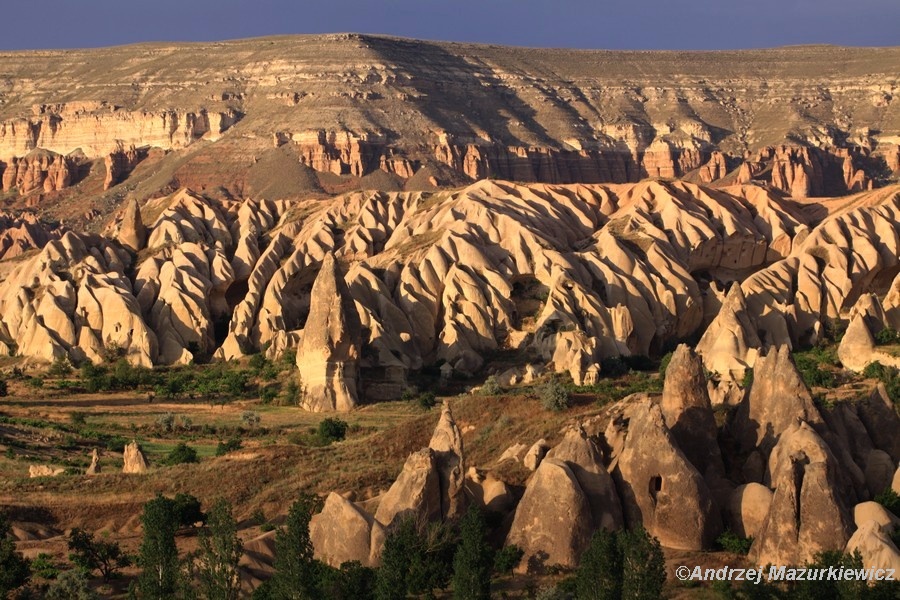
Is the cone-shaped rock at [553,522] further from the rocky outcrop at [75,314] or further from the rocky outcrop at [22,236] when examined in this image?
the rocky outcrop at [22,236]

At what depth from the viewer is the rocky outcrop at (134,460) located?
141ft

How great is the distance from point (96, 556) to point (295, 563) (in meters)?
5.20

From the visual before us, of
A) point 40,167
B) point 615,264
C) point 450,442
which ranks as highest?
point 40,167

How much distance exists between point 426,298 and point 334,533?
1468 inches

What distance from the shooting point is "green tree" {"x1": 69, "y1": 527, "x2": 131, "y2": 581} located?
1312 inches

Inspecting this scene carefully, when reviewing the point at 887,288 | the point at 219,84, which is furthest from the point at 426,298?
the point at 219,84

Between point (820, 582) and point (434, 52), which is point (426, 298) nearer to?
point (820, 582)

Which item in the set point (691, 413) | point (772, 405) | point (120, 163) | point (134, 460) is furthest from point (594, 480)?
point (120, 163)

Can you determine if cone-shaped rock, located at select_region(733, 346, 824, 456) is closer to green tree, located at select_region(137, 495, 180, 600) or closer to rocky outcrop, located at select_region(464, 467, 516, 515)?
rocky outcrop, located at select_region(464, 467, 516, 515)

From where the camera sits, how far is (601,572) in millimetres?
29312

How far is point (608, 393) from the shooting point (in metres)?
49.0

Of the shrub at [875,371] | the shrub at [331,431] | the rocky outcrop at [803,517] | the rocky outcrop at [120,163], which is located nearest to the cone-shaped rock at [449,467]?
the rocky outcrop at [803,517]

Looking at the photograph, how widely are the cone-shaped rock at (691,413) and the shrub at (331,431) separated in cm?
1407

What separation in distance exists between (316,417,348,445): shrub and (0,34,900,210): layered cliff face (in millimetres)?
94939
